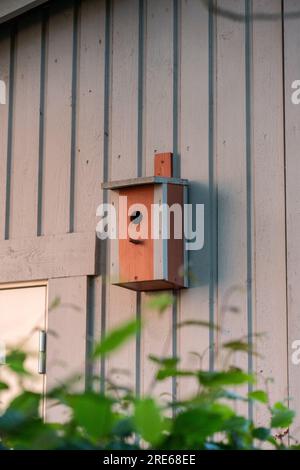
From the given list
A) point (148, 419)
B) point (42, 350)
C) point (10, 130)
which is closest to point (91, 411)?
point (148, 419)

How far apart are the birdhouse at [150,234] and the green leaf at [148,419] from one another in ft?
9.92

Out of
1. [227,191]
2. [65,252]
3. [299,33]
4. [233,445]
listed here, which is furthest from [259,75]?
[233,445]

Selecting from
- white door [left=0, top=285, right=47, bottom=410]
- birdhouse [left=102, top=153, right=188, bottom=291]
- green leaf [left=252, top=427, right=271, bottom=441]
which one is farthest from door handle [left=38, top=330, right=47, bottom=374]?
green leaf [left=252, top=427, right=271, bottom=441]

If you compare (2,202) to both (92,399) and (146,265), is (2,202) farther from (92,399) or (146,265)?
(92,399)

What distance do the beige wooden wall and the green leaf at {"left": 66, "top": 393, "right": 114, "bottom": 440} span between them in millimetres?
2854

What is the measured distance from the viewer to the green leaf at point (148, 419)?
2.42 ft

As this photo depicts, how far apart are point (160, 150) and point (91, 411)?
11.1 feet

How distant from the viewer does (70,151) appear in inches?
173

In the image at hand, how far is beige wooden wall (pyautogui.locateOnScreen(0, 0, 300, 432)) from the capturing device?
3742 millimetres

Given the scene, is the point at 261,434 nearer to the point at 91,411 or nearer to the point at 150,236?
the point at 91,411

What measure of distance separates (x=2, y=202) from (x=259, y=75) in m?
1.38

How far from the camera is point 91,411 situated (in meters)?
0.74

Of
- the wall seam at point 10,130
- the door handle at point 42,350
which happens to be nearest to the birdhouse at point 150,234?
the door handle at point 42,350

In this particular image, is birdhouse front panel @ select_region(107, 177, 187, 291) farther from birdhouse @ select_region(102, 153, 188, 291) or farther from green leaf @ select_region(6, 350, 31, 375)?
green leaf @ select_region(6, 350, 31, 375)
